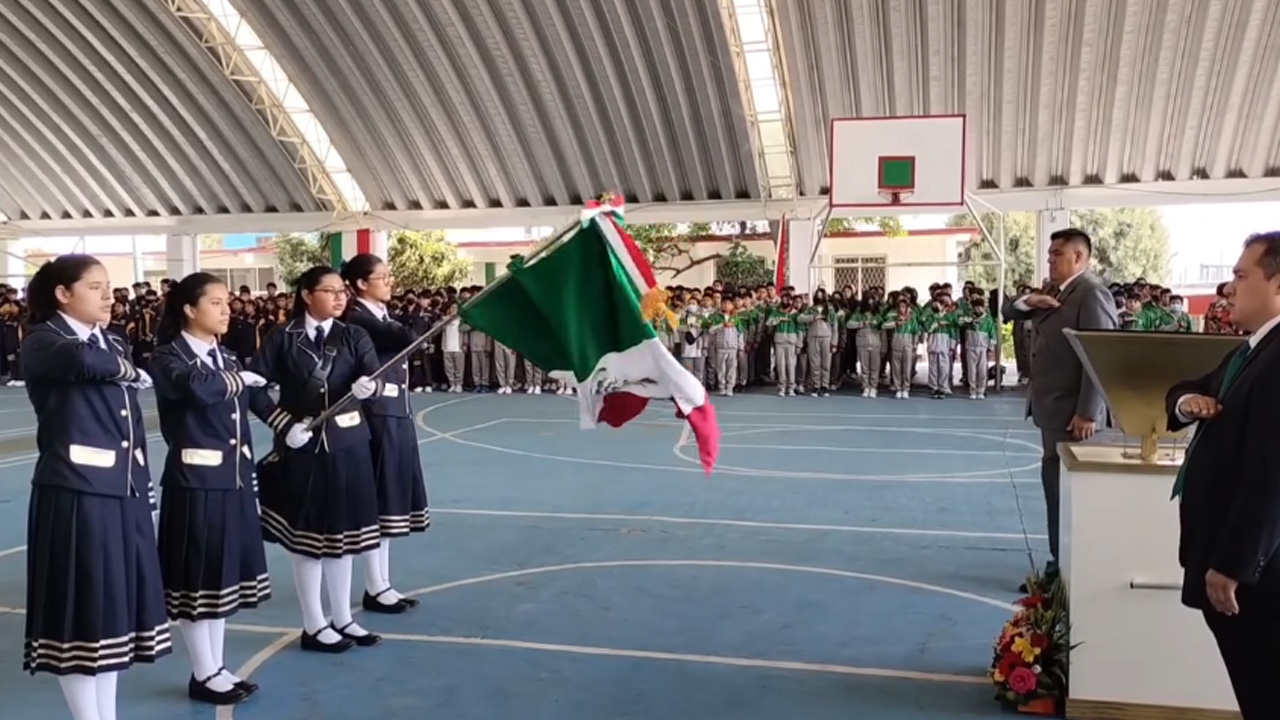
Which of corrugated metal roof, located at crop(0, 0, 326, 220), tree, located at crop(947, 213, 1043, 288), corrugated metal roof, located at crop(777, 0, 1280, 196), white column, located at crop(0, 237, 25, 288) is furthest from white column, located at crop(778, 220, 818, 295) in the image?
white column, located at crop(0, 237, 25, 288)

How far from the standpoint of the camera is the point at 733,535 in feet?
19.9

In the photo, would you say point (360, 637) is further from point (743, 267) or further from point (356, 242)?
point (743, 267)

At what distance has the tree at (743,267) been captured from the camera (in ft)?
85.7

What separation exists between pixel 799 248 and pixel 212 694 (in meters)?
14.5

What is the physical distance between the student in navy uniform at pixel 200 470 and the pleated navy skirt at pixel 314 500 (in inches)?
18.7

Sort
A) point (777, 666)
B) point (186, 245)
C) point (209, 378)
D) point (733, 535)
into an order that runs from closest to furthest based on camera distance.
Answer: point (209, 378), point (777, 666), point (733, 535), point (186, 245)

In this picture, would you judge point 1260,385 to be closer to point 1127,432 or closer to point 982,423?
point 1127,432

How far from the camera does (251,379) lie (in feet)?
12.2

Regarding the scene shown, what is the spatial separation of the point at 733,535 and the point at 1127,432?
110 inches

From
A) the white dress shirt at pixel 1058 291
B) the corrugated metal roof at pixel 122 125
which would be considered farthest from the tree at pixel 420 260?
the white dress shirt at pixel 1058 291

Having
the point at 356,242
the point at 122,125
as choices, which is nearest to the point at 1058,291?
the point at 356,242

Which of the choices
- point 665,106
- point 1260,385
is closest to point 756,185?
point 665,106

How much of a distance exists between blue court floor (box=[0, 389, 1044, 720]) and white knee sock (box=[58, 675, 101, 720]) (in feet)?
1.32

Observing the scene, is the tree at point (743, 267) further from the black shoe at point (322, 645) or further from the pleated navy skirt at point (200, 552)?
the pleated navy skirt at point (200, 552)
